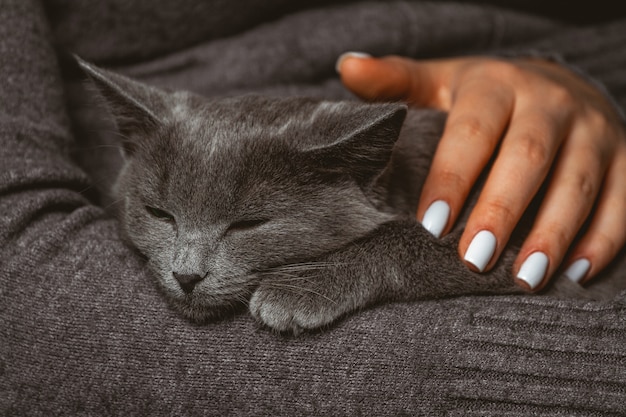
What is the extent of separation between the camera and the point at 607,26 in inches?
74.9

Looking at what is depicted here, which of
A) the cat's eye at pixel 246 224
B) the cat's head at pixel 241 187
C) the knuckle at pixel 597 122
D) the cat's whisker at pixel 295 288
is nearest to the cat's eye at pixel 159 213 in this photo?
the cat's head at pixel 241 187

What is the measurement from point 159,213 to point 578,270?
88cm

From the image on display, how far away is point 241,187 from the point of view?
1.04 m

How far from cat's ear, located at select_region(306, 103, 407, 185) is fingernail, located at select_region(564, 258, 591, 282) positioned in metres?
0.50

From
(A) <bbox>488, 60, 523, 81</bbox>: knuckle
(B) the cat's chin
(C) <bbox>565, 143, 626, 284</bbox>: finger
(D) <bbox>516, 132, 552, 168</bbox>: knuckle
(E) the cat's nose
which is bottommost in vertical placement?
(C) <bbox>565, 143, 626, 284</bbox>: finger

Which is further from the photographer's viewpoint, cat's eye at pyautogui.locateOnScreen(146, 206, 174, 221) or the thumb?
the thumb

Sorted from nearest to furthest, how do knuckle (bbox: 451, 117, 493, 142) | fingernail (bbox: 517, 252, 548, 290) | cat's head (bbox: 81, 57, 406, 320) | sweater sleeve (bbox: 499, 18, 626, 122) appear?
cat's head (bbox: 81, 57, 406, 320) < fingernail (bbox: 517, 252, 548, 290) < knuckle (bbox: 451, 117, 493, 142) < sweater sleeve (bbox: 499, 18, 626, 122)

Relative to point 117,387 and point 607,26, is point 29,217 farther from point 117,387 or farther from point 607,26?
point 607,26

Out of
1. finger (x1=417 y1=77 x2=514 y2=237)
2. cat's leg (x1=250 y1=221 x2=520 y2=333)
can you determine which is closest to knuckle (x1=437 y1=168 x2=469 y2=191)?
finger (x1=417 y1=77 x2=514 y2=237)

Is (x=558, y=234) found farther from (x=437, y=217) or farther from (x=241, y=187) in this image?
(x=241, y=187)

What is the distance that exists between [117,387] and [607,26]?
6.07 feet

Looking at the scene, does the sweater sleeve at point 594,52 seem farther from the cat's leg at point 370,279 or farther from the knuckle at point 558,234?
the cat's leg at point 370,279

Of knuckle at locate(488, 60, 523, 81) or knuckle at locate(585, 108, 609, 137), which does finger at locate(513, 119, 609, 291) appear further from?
knuckle at locate(488, 60, 523, 81)

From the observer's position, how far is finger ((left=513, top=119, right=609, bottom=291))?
1.13 meters
